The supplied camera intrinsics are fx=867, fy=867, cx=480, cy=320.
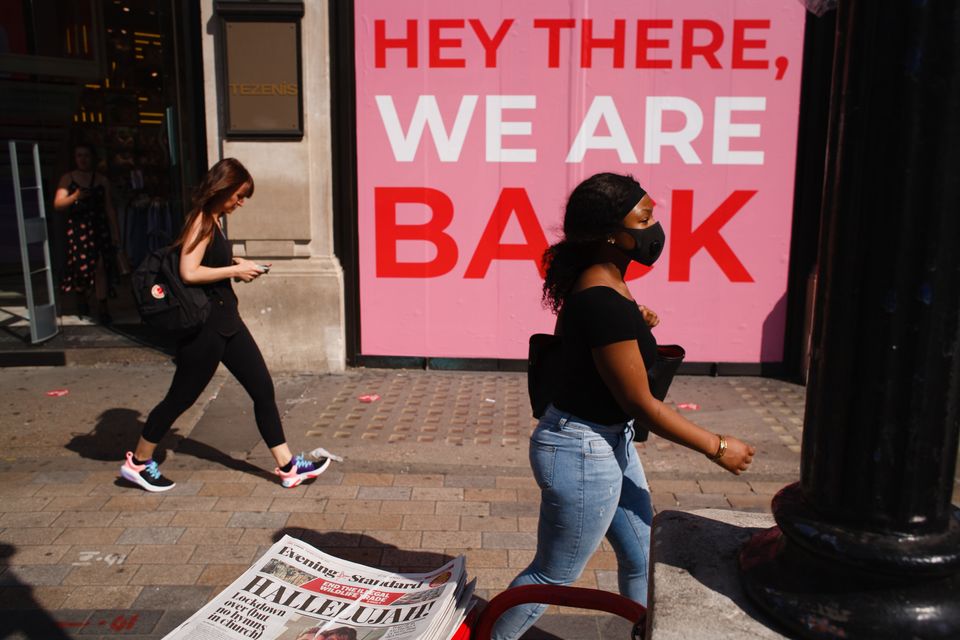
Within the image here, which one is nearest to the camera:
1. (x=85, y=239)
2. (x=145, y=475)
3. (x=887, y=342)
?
(x=887, y=342)

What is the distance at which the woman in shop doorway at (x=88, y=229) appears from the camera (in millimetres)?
8344

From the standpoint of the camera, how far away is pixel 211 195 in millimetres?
4625

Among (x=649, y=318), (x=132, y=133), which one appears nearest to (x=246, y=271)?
(x=649, y=318)

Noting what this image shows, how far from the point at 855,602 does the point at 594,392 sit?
1185mm

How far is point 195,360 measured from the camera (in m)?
4.74

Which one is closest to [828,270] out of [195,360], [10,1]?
[195,360]

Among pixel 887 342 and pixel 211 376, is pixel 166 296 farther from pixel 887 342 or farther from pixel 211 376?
pixel 887 342

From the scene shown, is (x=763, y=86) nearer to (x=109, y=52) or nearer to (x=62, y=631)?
(x=62, y=631)

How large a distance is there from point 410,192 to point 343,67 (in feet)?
3.78

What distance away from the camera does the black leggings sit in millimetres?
4738

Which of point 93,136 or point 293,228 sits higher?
point 93,136


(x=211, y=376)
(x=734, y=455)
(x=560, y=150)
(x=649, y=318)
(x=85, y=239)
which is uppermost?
(x=560, y=150)

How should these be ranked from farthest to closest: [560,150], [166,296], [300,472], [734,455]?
[560,150], [300,472], [166,296], [734,455]

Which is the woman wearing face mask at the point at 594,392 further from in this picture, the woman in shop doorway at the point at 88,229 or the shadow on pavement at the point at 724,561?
the woman in shop doorway at the point at 88,229
